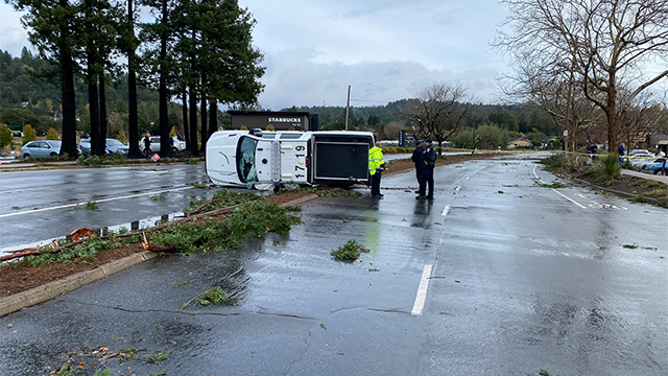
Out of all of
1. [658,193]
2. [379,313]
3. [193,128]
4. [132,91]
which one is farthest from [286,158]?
[193,128]

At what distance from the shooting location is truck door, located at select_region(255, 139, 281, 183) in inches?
570

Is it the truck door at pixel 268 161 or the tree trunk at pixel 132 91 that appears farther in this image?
the tree trunk at pixel 132 91

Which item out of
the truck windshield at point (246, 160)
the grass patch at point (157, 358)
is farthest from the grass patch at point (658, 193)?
the grass patch at point (157, 358)

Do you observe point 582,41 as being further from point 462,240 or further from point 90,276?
point 90,276

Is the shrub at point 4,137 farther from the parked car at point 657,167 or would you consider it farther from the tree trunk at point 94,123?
the parked car at point 657,167

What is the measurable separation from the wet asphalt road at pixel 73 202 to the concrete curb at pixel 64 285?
2263 mm

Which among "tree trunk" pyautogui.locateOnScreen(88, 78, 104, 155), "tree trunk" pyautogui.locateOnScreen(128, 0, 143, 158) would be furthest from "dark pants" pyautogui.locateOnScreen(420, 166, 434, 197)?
"tree trunk" pyautogui.locateOnScreen(88, 78, 104, 155)

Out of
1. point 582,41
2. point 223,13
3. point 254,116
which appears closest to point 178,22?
point 223,13

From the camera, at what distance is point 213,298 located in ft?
17.2

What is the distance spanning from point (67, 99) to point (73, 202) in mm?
21462

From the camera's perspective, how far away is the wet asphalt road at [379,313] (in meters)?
3.96

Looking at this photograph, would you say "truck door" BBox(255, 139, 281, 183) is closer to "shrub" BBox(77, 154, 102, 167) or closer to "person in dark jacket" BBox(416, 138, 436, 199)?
"person in dark jacket" BBox(416, 138, 436, 199)

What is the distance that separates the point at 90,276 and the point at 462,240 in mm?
6213

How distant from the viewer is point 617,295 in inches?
230
